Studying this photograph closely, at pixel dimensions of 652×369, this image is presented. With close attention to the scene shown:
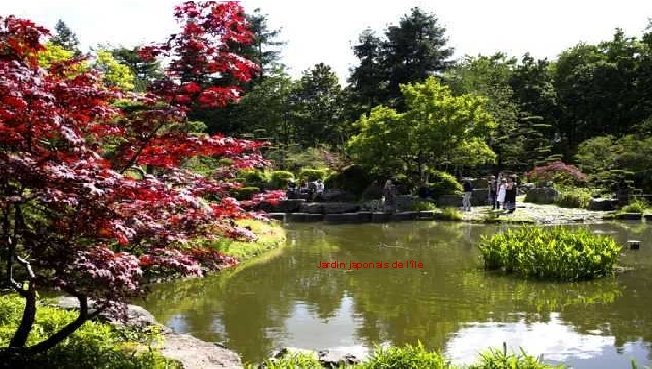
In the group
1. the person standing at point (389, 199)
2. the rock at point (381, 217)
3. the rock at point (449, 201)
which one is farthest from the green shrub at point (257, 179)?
the rock at point (449, 201)

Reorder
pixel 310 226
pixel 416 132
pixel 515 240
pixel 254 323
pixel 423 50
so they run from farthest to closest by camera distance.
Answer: pixel 423 50
pixel 416 132
pixel 310 226
pixel 515 240
pixel 254 323

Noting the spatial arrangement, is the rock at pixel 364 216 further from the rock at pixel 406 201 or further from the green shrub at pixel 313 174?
the green shrub at pixel 313 174

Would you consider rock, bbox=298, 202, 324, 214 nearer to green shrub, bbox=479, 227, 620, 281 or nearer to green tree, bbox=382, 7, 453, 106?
green shrub, bbox=479, 227, 620, 281

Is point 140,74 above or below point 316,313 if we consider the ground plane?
above

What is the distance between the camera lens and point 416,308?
27.6ft

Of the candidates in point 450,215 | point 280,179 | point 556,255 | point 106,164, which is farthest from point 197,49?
point 280,179

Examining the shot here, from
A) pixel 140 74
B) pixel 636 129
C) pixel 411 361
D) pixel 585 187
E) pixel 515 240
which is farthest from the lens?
pixel 140 74

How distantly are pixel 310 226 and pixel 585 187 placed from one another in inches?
482

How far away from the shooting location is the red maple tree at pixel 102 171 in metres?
3.66

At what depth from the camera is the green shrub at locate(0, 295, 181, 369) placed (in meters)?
4.49

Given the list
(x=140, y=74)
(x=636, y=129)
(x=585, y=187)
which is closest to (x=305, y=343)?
(x=585, y=187)

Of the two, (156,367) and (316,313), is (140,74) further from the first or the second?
(156,367)

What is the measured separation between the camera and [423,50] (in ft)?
114

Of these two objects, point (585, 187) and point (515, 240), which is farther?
point (585, 187)
